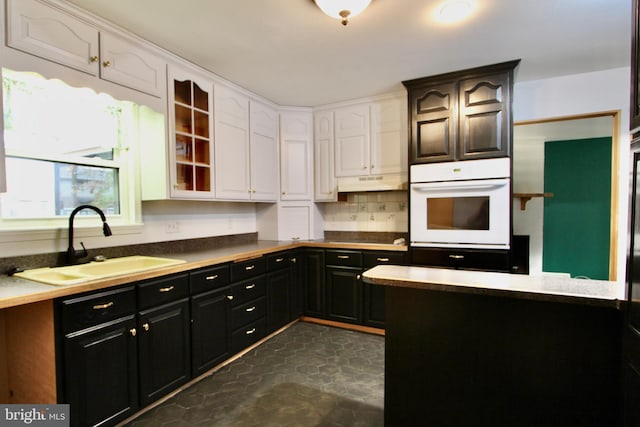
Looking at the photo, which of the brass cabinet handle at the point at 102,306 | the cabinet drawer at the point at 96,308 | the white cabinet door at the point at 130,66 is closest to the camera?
the cabinet drawer at the point at 96,308

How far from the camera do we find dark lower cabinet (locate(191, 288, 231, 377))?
2.09 metres

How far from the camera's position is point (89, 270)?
1.89 metres

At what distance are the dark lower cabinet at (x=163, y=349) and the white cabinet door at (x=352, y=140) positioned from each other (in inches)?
82.3

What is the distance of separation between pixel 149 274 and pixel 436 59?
255 centimetres

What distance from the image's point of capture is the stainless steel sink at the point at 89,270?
1.57m

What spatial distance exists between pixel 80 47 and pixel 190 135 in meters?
0.86

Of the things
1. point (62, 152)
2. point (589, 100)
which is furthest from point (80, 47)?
point (589, 100)

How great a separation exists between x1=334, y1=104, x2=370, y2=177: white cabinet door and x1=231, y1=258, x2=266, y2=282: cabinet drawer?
1348 mm

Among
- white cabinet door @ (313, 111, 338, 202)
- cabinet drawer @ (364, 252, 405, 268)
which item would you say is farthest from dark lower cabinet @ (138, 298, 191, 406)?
white cabinet door @ (313, 111, 338, 202)

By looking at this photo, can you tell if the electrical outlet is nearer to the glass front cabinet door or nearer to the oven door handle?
the glass front cabinet door

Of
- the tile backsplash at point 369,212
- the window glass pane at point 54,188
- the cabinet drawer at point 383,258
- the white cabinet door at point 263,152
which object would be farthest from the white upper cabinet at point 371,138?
the window glass pane at point 54,188

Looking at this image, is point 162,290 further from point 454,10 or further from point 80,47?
point 454,10

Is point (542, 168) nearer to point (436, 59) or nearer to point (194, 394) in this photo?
point (436, 59)

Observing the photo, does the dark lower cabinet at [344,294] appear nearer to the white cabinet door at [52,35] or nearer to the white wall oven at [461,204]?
the white wall oven at [461,204]
